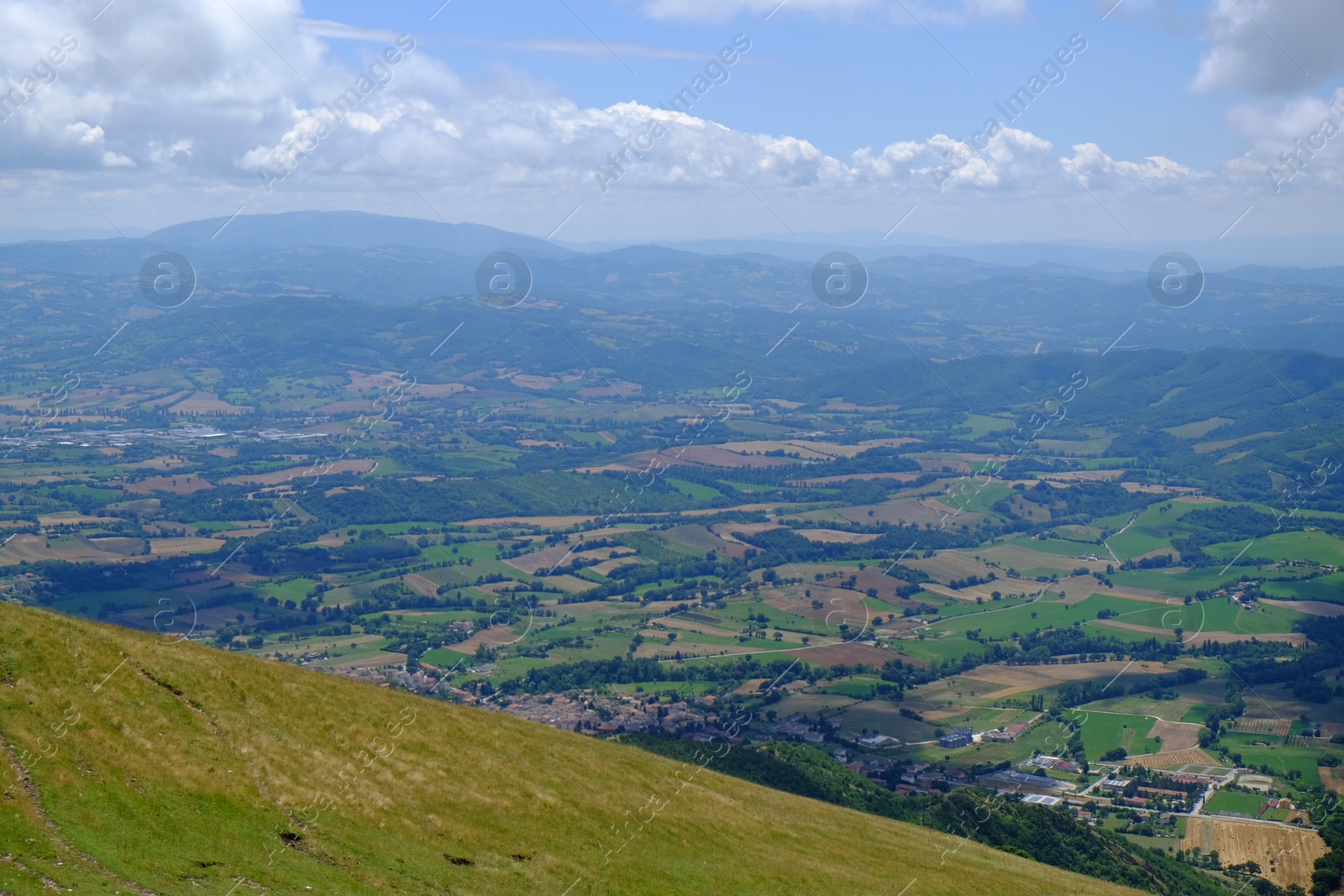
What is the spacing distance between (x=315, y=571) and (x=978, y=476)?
110862mm

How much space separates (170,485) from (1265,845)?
14881 cm

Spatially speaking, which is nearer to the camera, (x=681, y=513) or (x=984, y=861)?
(x=984, y=861)

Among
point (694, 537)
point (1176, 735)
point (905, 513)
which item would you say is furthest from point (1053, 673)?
point (905, 513)

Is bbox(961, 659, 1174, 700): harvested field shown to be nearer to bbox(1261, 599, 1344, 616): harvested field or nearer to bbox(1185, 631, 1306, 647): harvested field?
bbox(1185, 631, 1306, 647): harvested field

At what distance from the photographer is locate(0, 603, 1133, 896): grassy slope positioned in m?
20.2

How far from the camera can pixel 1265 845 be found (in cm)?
6222

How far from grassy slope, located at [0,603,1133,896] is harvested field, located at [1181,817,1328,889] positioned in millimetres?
28979

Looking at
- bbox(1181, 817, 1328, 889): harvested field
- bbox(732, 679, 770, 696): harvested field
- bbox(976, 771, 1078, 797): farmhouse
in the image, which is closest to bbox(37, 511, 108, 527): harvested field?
bbox(732, 679, 770, 696): harvested field

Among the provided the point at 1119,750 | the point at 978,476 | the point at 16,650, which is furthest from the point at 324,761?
the point at 978,476

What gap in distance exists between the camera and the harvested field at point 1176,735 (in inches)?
3214

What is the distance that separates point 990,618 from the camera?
118 meters

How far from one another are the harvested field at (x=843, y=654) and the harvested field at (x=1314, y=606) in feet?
154

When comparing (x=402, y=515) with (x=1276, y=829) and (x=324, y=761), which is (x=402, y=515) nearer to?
(x=1276, y=829)

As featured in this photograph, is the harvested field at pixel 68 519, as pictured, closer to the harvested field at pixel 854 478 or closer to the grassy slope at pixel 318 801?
the harvested field at pixel 854 478
